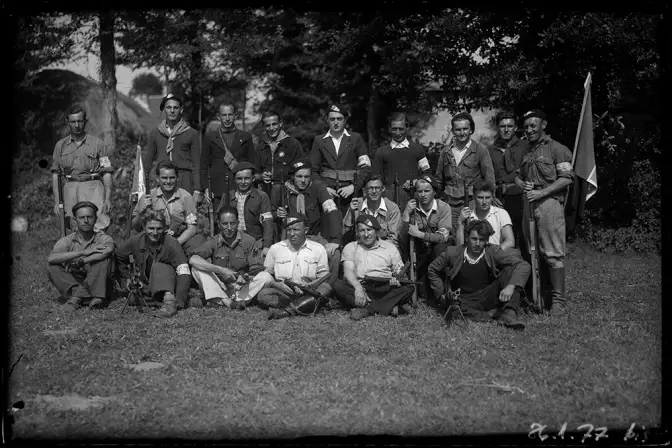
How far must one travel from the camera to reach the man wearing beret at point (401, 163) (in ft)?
31.0

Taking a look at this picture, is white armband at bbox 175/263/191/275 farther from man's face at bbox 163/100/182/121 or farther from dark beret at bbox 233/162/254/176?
man's face at bbox 163/100/182/121

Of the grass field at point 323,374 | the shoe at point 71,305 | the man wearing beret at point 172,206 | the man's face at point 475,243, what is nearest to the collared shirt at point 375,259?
the grass field at point 323,374

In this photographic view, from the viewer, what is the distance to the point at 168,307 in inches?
321

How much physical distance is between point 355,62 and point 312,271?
8574 millimetres

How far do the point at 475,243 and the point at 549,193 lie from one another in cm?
109

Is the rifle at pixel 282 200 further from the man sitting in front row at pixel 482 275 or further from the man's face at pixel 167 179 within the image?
the man sitting in front row at pixel 482 275

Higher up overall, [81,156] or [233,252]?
[81,156]

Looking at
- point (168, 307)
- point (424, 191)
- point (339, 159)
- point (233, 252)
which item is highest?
point (339, 159)

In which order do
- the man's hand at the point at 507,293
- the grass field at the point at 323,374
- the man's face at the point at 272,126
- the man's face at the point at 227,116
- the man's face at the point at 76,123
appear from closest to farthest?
1. the grass field at the point at 323,374
2. the man's hand at the point at 507,293
3. the man's face at the point at 76,123
4. the man's face at the point at 272,126
5. the man's face at the point at 227,116

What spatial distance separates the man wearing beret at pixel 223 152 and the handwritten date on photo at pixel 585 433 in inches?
229

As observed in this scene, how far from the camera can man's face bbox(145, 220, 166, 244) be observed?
8.45 metres

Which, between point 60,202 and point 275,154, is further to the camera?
point 275,154

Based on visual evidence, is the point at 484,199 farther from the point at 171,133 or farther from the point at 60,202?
the point at 60,202

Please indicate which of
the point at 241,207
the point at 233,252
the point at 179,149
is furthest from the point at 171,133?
the point at 233,252
